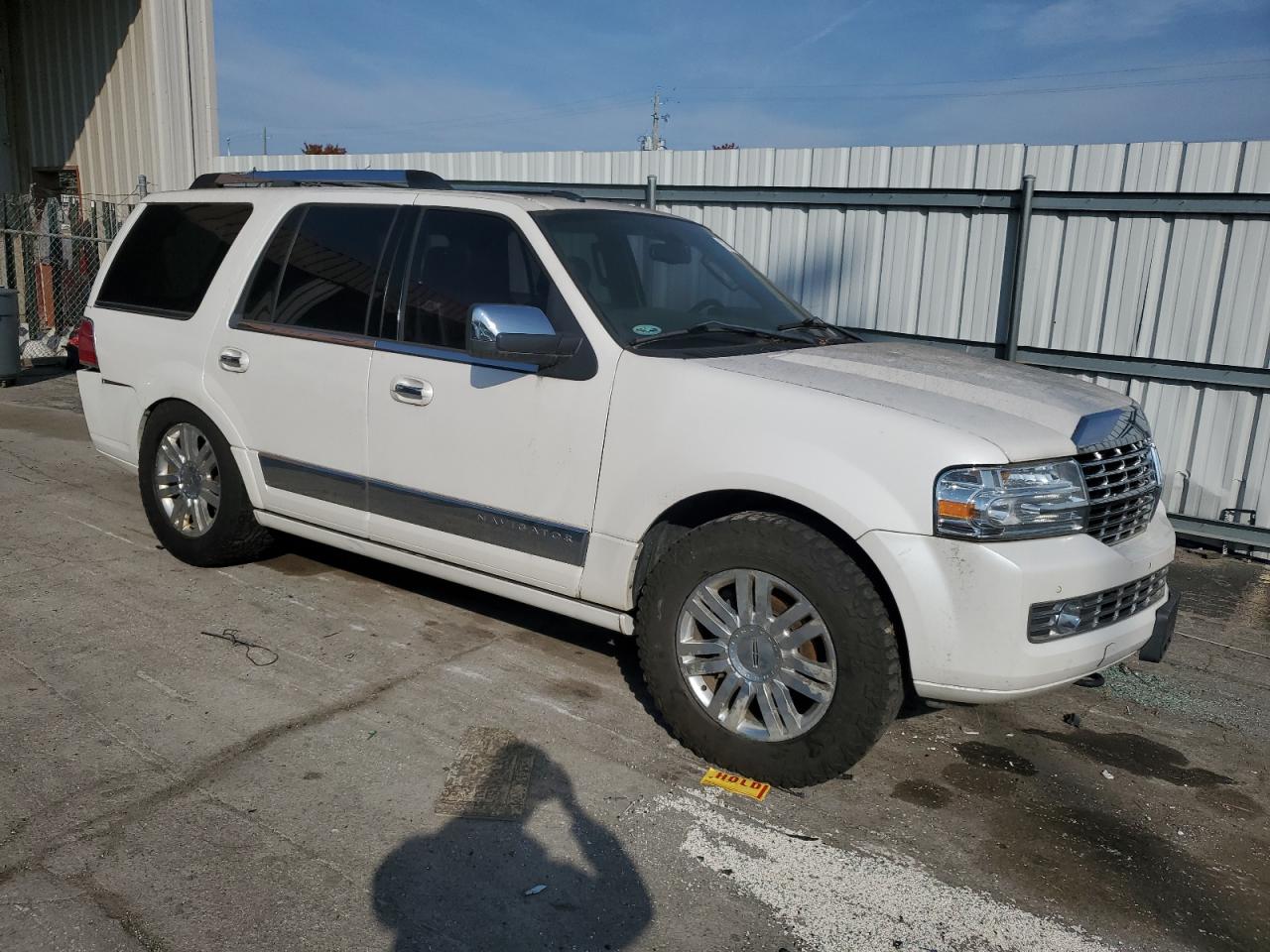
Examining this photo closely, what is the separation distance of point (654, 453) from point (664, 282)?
3.40 ft

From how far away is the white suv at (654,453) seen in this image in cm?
323

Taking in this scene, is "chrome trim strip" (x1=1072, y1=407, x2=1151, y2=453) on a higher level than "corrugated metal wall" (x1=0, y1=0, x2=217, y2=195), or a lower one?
lower

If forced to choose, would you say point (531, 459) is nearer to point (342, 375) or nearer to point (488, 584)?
point (488, 584)

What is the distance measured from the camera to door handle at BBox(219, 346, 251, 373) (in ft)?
16.4

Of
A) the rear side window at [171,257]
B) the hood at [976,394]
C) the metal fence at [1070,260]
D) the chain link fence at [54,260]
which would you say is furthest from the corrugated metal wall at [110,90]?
the hood at [976,394]

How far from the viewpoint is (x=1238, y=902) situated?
3.12 metres

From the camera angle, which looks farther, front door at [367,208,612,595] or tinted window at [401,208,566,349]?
tinted window at [401,208,566,349]

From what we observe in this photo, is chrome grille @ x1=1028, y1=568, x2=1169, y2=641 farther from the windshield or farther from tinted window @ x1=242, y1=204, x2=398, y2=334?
tinted window @ x1=242, y1=204, x2=398, y2=334

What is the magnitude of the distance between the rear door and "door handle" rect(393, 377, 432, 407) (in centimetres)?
21

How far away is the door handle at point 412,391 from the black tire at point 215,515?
1263mm

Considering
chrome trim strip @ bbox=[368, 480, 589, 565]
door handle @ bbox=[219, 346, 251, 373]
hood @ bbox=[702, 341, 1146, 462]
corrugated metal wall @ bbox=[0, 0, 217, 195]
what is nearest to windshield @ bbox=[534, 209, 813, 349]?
hood @ bbox=[702, 341, 1146, 462]

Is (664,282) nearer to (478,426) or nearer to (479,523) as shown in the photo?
(478,426)

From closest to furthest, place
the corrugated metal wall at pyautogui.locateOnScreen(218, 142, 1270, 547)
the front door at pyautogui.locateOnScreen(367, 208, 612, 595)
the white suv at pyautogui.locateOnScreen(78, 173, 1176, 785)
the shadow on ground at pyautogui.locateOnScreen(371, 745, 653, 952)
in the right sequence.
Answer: the shadow on ground at pyautogui.locateOnScreen(371, 745, 653, 952)
the white suv at pyautogui.locateOnScreen(78, 173, 1176, 785)
the front door at pyautogui.locateOnScreen(367, 208, 612, 595)
the corrugated metal wall at pyautogui.locateOnScreen(218, 142, 1270, 547)

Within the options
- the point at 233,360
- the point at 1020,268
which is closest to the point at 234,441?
the point at 233,360
